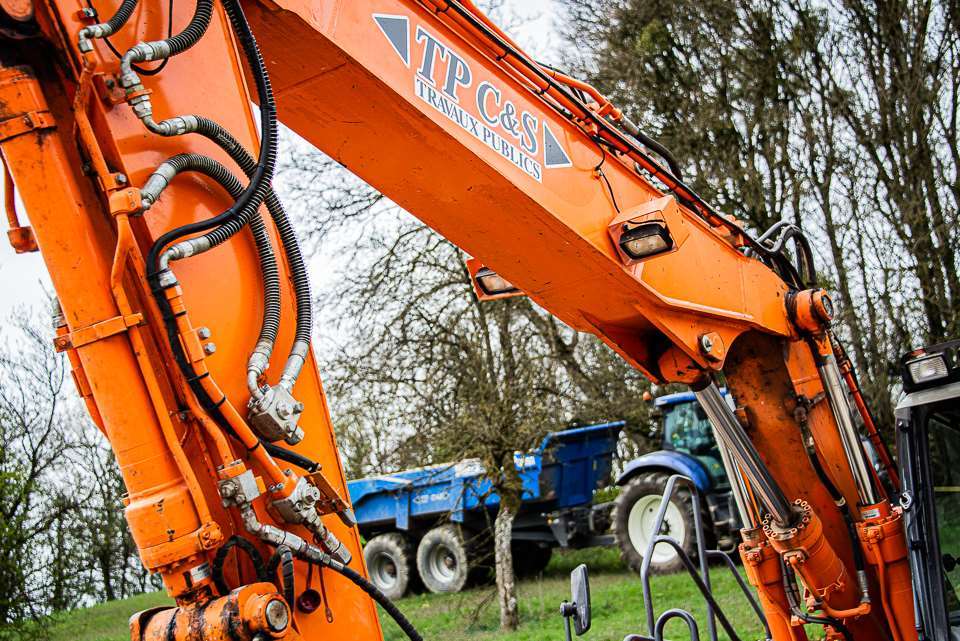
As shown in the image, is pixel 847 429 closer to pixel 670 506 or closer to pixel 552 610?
pixel 552 610

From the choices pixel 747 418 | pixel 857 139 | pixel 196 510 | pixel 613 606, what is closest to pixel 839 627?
pixel 747 418

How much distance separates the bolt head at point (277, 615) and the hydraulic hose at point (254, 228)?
567 mm

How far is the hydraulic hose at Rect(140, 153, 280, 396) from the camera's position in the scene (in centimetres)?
241

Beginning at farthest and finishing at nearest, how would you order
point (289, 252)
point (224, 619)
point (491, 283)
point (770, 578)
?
point (770, 578), point (491, 283), point (289, 252), point (224, 619)

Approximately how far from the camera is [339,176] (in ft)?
45.6

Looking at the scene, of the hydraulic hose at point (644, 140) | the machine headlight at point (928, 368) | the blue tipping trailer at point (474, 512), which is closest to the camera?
the hydraulic hose at point (644, 140)

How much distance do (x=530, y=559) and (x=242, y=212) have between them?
12815 mm

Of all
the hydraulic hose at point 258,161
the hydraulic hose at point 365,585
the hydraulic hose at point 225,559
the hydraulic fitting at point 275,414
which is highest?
the hydraulic hose at point 258,161

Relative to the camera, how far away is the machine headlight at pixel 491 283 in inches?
175

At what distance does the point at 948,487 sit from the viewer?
4.50 meters

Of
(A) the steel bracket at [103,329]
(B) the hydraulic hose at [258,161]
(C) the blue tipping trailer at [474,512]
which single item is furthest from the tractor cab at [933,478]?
(C) the blue tipping trailer at [474,512]

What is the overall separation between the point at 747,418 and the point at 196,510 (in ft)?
10.5

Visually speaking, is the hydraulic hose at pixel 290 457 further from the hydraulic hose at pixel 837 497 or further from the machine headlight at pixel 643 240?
the hydraulic hose at pixel 837 497

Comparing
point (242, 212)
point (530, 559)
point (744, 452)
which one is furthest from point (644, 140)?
point (530, 559)
